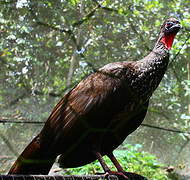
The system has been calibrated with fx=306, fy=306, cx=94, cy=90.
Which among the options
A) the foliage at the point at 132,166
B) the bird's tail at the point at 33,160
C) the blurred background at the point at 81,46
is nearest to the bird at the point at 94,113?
the bird's tail at the point at 33,160

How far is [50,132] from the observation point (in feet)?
4.31

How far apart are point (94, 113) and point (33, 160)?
33cm

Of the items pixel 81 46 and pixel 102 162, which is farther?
pixel 81 46

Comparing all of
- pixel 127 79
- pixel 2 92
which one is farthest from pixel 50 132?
pixel 2 92

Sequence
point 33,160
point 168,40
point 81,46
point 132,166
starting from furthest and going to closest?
point 81,46 → point 132,166 → point 168,40 → point 33,160

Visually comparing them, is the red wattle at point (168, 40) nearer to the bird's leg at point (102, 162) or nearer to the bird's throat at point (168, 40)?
the bird's throat at point (168, 40)

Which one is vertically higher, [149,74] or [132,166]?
[149,74]

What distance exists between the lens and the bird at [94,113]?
4.29 feet

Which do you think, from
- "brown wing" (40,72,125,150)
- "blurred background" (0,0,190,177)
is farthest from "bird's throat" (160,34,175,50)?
"blurred background" (0,0,190,177)

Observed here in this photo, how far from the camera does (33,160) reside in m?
1.30

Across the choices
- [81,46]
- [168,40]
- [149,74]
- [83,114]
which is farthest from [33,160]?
[81,46]

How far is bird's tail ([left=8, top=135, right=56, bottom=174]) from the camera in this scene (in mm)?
1235

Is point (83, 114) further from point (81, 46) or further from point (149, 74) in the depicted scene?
point (81, 46)

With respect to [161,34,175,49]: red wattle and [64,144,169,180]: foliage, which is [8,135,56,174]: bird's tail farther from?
[161,34,175,49]: red wattle
